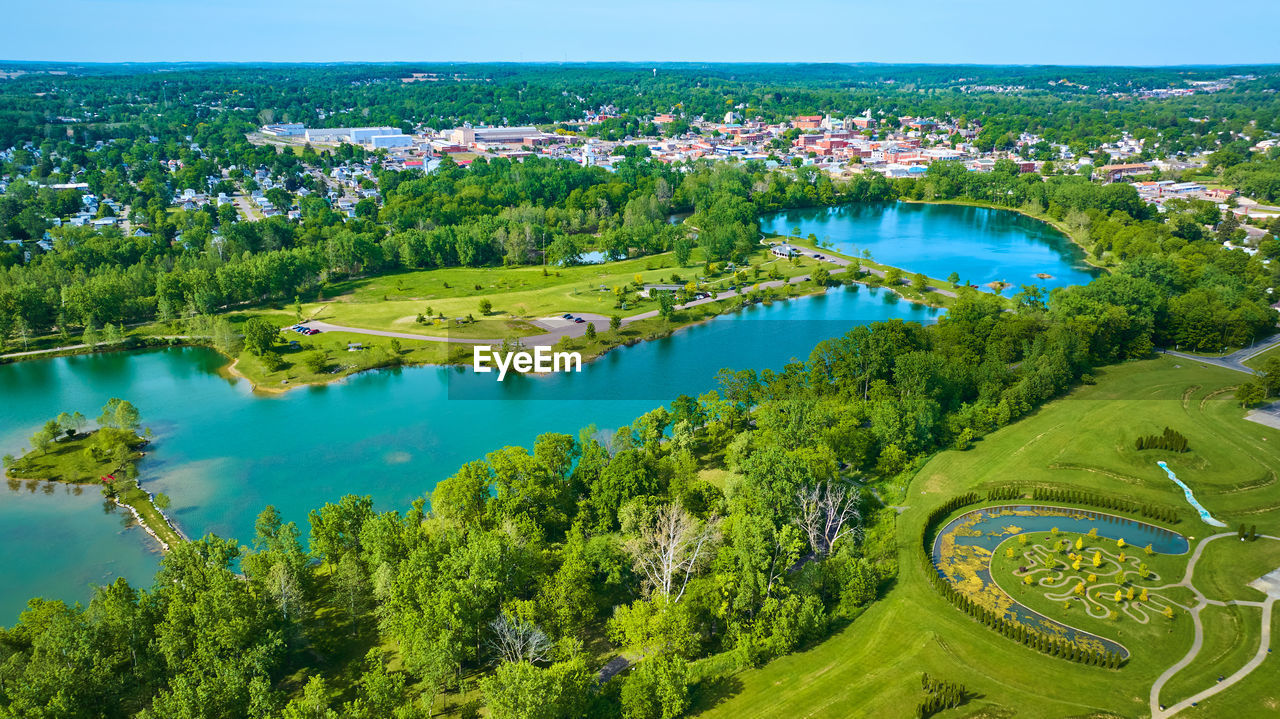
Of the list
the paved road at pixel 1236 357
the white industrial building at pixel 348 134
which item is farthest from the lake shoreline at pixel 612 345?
the white industrial building at pixel 348 134

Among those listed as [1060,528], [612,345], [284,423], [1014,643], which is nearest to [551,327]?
[612,345]

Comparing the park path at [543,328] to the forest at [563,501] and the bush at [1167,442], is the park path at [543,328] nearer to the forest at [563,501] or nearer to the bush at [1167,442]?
the forest at [563,501]

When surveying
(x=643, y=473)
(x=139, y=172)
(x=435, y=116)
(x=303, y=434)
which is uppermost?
(x=435, y=116)

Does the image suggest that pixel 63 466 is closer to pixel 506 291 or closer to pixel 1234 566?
pixel 506 291

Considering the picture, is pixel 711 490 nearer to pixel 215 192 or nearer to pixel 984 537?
pixel 984 537

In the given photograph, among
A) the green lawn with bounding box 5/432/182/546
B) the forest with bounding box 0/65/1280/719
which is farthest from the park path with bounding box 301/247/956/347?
the green lawn with bounding box 5/432/182/546

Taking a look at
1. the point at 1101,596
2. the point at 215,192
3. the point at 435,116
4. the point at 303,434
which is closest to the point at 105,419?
the point at 303,434
